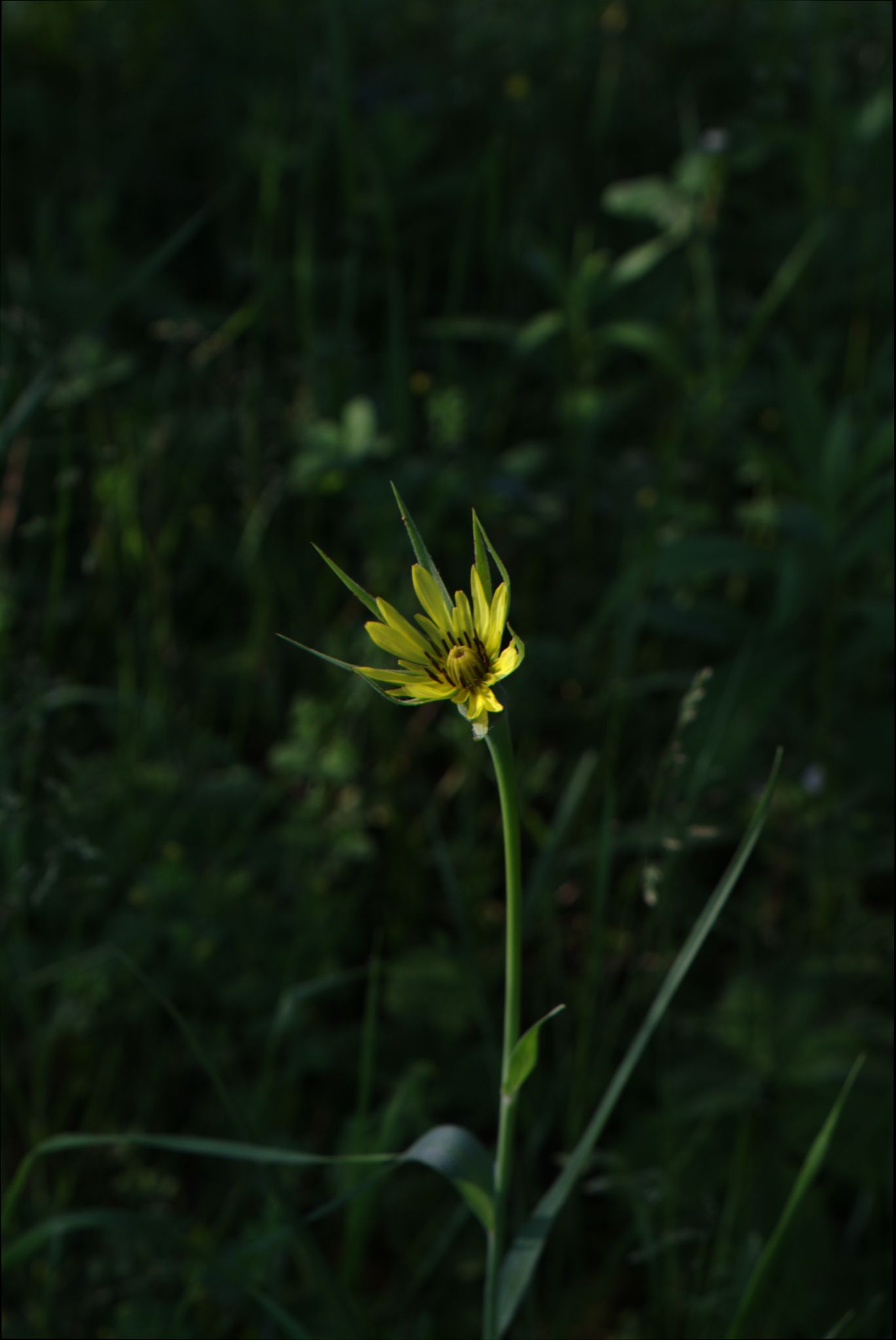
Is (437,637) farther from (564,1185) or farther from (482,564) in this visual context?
(564,1185)

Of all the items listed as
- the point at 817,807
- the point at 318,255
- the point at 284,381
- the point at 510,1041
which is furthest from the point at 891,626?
the point at 318,255

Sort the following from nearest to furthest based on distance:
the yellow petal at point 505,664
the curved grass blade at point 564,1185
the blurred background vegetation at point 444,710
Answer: the yellow petal at point 505,664, the curved grass blade at point 564,1185, the blurred background vegetation at point 444,710

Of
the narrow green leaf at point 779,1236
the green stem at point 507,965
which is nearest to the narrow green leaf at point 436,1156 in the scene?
the green stem at point 507,965

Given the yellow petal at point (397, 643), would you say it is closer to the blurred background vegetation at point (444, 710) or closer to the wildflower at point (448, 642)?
the wildflower at point (448, 642)

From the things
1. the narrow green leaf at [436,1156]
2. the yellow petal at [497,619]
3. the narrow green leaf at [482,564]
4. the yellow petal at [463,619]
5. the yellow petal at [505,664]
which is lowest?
the narrow green leaf at [436,1156]

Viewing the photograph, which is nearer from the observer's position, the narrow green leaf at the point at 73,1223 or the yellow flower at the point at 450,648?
the yellow flower at the point at 450,648

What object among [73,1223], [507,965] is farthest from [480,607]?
[73,1223]

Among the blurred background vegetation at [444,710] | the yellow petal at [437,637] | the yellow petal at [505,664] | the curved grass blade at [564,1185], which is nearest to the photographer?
the yellow petal at [505,664]

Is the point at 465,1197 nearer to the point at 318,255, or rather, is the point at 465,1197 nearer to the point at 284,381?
the point at 284,381
